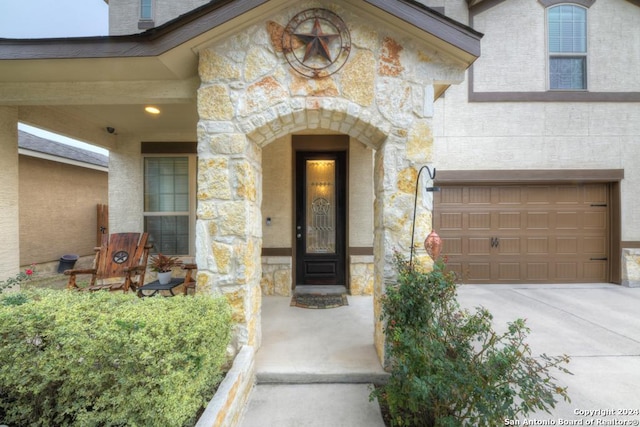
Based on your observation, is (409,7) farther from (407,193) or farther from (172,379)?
(172,379)

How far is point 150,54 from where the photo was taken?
7.63 feet

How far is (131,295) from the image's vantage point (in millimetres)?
2184

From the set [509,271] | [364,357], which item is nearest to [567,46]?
[509,271]

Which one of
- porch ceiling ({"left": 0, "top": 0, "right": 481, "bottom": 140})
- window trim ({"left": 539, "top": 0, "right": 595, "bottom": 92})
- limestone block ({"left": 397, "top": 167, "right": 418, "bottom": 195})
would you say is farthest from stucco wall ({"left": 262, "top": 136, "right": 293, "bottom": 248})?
window trim ({"left": 539, "top": 0, "right": 595, "bottom": 92})

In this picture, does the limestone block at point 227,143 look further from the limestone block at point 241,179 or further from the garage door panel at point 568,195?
the garage door panel at point 568,195

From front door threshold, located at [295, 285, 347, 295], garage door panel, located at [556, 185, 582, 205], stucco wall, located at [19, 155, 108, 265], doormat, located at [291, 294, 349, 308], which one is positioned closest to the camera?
doormat, located at [291, 294, 349, 308]

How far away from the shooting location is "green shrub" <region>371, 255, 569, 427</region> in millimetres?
1512

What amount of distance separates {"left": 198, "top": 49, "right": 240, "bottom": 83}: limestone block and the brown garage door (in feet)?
14.0

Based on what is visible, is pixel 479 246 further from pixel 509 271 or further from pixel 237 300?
pixel 237 300

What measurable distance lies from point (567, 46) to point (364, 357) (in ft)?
21.6

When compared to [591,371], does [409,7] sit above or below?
above

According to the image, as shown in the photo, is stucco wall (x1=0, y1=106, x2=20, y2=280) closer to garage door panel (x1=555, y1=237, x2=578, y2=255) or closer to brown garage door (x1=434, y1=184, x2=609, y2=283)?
brown garage door (x1=434, y1=184, x2=609, y2=283)

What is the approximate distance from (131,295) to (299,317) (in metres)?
2.05

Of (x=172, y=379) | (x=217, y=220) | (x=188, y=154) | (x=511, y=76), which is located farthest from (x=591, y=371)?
(x=188, y=154)
